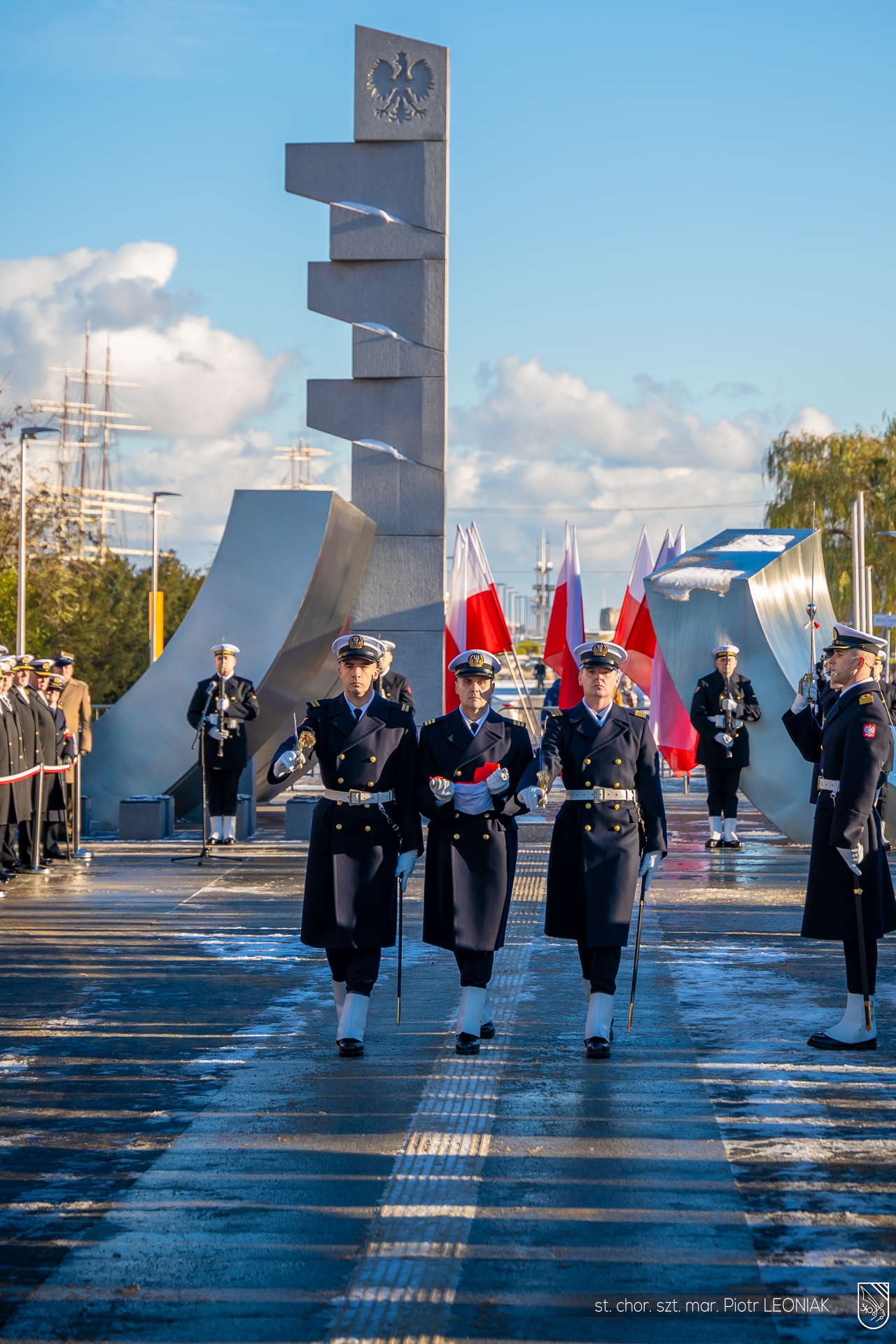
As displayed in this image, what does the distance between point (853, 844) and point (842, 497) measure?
36.0 m

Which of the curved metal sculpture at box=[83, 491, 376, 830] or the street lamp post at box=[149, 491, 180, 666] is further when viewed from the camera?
the street lamp post at box=[149, 491, 180, 666]

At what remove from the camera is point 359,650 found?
6703mm

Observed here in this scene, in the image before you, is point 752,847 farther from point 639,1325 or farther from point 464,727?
point 639,1325

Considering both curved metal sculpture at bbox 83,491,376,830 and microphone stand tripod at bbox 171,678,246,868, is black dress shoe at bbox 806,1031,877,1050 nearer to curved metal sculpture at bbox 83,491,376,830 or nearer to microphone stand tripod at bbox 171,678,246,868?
microphone stand tripod at bbox 171,678,246,868

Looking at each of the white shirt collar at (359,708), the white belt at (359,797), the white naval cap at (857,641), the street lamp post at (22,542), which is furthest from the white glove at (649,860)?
the street lamp post at (22,542)

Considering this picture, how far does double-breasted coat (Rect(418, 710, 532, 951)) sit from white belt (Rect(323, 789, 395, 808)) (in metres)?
0.18

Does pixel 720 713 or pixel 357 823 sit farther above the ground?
pixel 720 713

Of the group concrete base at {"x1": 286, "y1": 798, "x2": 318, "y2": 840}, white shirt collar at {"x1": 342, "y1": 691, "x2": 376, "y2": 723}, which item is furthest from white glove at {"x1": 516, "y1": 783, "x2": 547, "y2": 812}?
concrete base at {"x1": 286, "y1": 798, "x2": 318, "y2": 840}

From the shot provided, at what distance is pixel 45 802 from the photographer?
1316cm

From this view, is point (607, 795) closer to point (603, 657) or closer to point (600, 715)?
point (600, 715)

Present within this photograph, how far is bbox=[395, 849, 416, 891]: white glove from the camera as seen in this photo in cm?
666

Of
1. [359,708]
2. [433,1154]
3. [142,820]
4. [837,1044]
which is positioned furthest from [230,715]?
[433,1154]

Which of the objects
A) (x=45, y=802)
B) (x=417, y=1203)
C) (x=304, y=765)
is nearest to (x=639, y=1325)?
(x=417, y=1203)

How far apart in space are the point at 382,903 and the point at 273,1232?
2335mm
